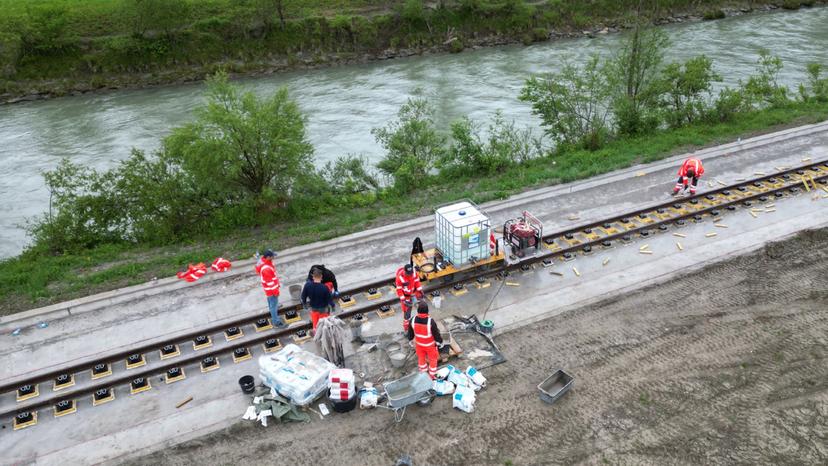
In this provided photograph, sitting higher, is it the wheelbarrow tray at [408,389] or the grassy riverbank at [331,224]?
the grassy riverbank at [331,224]

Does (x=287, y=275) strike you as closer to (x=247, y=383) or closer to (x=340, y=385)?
(x=247, y=383)

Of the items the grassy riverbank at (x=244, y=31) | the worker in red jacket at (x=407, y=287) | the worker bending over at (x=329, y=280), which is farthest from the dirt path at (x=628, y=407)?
the grassy riverbank at (x=244, y=31)

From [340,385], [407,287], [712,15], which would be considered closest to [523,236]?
[407,287]

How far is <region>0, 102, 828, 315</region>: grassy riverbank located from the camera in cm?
1481

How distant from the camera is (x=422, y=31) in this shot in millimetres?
48219

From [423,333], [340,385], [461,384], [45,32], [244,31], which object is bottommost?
[461,384]

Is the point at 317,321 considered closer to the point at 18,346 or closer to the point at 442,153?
A: the point at 18,346

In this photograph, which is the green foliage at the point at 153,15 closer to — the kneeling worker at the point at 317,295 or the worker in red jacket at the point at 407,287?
the kneeling worker at the point at 317,295

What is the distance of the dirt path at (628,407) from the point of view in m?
9.52

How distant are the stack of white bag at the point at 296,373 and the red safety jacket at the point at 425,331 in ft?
5.54

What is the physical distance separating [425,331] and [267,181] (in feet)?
29.5

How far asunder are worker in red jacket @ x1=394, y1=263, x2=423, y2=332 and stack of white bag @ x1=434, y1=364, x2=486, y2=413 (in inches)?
59.6

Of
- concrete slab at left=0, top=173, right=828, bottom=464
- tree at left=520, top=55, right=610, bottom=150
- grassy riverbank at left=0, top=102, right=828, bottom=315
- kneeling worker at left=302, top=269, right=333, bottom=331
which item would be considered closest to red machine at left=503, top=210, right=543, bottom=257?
concrete slab at left=0, top=173, right=828, bottom=464

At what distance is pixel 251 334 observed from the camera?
12656 millimetres
